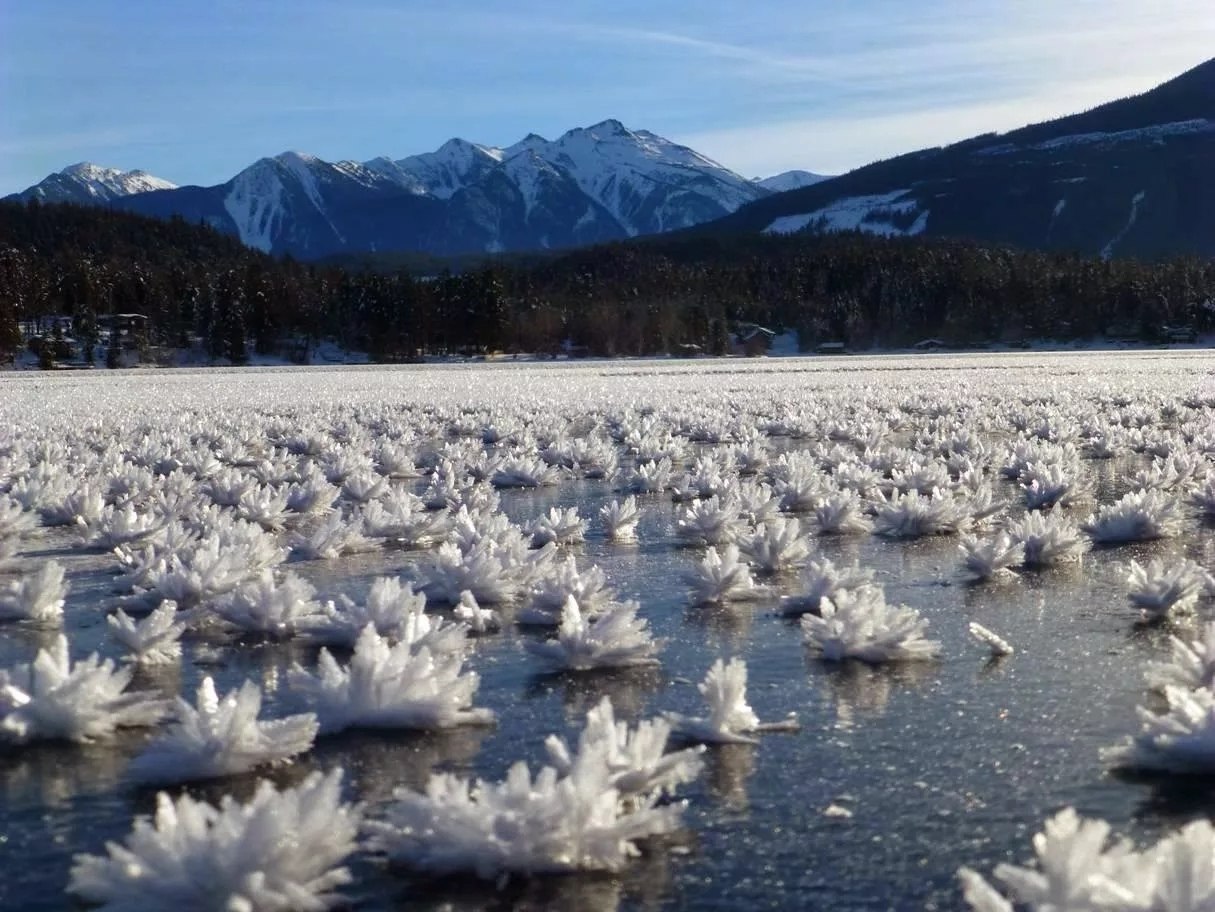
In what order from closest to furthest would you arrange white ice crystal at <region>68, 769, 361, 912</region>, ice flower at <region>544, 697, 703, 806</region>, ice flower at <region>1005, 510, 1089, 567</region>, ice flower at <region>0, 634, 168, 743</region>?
white ice crystal at <region>68, 769, 361, 912</region>
ice flower at <region>544, 697, 703, 806</region>
ice flower at <region>0, 634, 168, 743</region>
ice flower at <region>1005, 510, 1089, 567</region>

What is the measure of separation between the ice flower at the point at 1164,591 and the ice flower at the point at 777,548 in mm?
2143

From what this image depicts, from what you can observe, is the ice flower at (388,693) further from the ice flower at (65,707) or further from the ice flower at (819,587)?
the ice flower at (819,587)

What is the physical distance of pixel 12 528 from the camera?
32.4 feet

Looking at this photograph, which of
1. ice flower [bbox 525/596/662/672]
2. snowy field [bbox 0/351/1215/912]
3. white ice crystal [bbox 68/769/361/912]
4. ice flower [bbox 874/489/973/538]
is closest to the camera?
white ice crystal [bbox 68/769/361/912]

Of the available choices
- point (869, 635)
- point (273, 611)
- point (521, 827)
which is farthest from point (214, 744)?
point (869, 635)

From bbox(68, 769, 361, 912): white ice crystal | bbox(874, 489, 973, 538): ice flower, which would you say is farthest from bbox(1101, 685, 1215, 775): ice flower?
bbox(874, 489, 973, 538): ice flower

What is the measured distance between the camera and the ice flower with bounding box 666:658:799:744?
497 cm

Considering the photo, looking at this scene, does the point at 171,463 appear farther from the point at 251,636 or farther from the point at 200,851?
the point at 200,851

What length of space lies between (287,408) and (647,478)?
15.1 meters

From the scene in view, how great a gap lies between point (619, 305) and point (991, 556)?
98779mm

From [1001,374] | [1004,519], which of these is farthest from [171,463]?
[1001,374]

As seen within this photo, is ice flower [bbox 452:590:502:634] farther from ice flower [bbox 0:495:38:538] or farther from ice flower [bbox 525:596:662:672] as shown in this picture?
ice flower [bbox 0:495:38:538]

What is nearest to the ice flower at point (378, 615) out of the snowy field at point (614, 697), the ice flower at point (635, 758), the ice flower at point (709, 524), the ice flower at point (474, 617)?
the snowy field at point (614, 697)

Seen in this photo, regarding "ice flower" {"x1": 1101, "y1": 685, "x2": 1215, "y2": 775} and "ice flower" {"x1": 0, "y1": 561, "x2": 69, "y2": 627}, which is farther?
"ice flower" {"x1": 0, "y1": 561, "x2": 69, "y2": 627}
